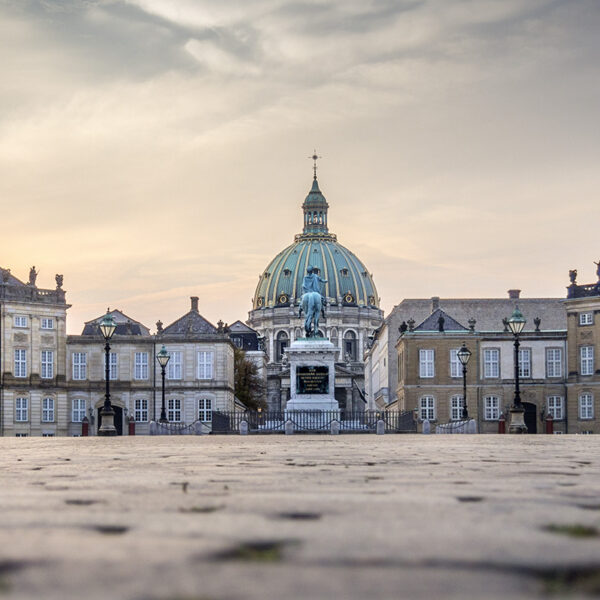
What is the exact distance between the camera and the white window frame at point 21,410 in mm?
82188

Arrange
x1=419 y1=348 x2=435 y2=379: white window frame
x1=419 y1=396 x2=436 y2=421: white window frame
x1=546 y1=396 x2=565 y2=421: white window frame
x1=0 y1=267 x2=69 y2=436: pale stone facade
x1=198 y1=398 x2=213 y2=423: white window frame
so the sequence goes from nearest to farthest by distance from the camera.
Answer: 1. x1=419 y1=396 x2=436 y2=421: white window frame
2. x1=419 y1=348 x2=435 y2=379: white window frame
3. x1=546 y1=396 x2=565 y2=421: white window frame
4. x1=0 y1=267 x2=69 y2=436: pale stone facade
5. x1=198 y1=398 x2=213 y2=423: white window frame

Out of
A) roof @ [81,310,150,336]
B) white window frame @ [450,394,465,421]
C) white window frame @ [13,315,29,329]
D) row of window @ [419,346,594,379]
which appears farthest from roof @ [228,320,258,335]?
white window frame @ [450,394,465,421]

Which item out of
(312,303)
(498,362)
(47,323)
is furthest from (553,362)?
(47,323)

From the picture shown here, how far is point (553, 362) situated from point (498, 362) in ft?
13.3

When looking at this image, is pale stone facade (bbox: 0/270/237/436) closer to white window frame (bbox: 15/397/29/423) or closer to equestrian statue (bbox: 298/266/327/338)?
white window frame (bbox: 15/397/29/423)

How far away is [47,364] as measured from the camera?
3332 inches

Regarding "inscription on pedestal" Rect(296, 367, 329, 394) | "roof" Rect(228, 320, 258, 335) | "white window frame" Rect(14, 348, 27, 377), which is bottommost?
"inscription on pedestal" Rect(296, 367, 329, 394)

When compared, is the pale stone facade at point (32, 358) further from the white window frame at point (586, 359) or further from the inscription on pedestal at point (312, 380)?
the white window frame at point (586, 359)

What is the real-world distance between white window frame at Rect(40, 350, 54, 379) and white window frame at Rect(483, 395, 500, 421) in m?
30.8

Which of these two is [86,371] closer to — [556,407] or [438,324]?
[438,324]

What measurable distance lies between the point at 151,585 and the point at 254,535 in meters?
1.42

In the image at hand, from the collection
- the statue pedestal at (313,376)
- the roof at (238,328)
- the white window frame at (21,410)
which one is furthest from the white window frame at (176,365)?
the roof at (238,328)

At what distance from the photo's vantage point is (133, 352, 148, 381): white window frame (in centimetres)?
8712

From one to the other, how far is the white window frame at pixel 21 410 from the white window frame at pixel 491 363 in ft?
105
